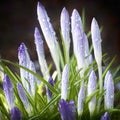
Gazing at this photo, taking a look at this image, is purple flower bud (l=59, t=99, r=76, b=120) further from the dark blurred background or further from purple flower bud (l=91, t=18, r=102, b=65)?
the dark blurred background

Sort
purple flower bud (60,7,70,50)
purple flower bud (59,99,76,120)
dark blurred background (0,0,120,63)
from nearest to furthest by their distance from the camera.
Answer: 1. purple flower bud (59,99,76,120)
2. purple flower bud (60,7,70,50)
3. dark blurred background (0,0,120,63)

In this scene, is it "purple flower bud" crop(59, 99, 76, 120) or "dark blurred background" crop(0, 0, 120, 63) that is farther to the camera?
"dark blurred background" crop(0, 0, 120, 63)

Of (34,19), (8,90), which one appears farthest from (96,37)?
(34,19)

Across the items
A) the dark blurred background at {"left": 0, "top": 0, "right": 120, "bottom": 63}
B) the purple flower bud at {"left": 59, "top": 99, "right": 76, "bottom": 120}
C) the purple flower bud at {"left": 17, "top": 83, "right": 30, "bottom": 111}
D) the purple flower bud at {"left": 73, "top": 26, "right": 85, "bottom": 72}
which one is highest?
the dark blurred background at {"left": 0, "top": 0, "right": 120, "bottom": 63}

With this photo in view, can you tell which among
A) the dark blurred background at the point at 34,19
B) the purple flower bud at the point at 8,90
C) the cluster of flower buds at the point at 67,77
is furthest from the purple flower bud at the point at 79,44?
the dark blurred background at the point at 34,19

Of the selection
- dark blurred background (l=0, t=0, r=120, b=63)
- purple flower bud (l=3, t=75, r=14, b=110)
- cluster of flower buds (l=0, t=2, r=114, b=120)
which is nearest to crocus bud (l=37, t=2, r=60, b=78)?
cluster of flower buds (l=0, t=2, r=114, b=120)

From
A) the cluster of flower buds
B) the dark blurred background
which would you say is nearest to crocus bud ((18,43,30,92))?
the cluster of flower buds

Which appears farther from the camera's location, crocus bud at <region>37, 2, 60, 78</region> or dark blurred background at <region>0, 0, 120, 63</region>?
dark blurred background at <region>0, 0, 120, 63</region>

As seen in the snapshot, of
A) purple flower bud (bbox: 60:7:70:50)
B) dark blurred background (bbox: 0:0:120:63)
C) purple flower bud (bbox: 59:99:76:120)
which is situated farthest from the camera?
dark blurred background (bbox: 0:0:120:63)

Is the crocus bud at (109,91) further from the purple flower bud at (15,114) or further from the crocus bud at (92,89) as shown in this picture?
the purple flower bud at (15,114)

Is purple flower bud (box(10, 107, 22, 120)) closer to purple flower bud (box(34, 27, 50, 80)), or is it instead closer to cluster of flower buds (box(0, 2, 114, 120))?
cluster of flower buds (box(0, 2, 114, 120))

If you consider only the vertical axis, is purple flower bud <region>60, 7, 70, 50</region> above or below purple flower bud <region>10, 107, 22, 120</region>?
above
